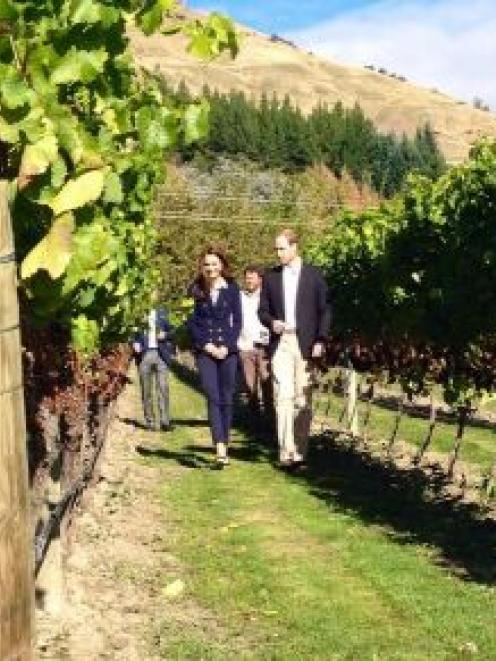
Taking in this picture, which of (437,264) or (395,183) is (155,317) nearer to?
(437,264)

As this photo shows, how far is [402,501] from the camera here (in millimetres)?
9734

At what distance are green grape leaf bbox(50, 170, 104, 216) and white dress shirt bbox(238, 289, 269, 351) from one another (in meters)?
12.2

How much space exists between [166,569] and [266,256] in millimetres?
39153

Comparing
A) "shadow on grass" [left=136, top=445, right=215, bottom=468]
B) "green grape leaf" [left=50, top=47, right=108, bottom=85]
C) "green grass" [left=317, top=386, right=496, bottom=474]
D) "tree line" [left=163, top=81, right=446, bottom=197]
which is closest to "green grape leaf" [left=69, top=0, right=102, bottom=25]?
"green grape leaf" [left=50, top=47, right=108, bottom=85]

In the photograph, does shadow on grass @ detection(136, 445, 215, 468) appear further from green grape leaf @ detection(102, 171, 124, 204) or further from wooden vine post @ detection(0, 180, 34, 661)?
wooden vine post @ detection(0, 180, 34, 661)

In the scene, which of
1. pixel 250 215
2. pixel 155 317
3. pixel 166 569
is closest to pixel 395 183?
pixel 250 215

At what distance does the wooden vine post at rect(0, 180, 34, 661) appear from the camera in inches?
88.8

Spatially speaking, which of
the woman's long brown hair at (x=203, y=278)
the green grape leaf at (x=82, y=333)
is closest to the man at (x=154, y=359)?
the woman's long brown hair at (x=203, y=278)

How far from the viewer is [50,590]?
5859 mm

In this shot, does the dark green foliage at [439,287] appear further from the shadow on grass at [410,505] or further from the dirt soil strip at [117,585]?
the dirt soil strip at [117,585]

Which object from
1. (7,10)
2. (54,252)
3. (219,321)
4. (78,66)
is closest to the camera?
(54,252)

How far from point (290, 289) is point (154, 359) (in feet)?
14.0

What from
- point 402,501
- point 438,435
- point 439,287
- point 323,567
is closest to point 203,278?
point 439,287

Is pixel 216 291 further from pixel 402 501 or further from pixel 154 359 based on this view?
pixel 154 359
